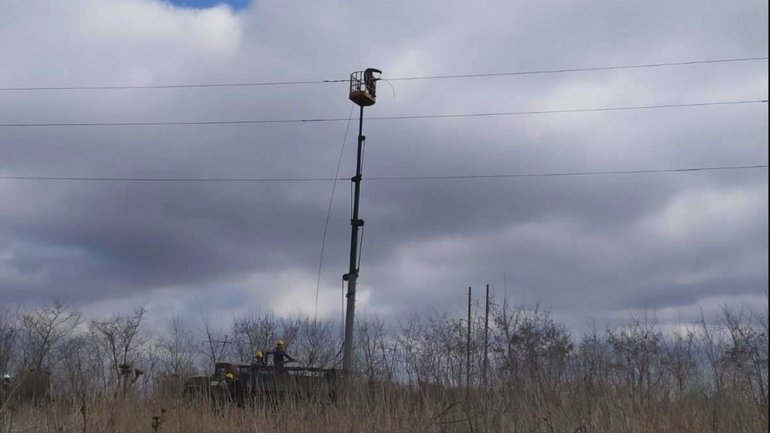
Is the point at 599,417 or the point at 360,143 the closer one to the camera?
the point at 599,417

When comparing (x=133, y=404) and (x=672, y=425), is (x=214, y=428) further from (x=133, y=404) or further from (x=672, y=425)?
(x=672, y=425)

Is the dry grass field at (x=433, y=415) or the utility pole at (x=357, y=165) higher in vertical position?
the utility pole at (x=357, y=165)

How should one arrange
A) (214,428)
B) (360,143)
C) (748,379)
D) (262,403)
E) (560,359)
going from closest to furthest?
(748,379) < (560,359) < (214,428) < (262,403) < (360,143)

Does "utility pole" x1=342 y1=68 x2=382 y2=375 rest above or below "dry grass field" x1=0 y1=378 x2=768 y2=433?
above

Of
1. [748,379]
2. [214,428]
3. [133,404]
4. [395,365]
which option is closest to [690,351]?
[748,379]

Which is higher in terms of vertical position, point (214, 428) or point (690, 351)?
point (690, 351)

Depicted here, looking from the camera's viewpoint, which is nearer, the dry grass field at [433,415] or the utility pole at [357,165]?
the dry grass field at [433,415]

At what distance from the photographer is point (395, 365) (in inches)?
507

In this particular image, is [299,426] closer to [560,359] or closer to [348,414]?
[348,414]

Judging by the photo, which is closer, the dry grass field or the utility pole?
the dry grass field

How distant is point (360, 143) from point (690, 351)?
845 inches

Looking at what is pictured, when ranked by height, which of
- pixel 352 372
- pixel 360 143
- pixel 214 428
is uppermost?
pixel 360 143

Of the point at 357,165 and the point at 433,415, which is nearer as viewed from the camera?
the point at 433,415

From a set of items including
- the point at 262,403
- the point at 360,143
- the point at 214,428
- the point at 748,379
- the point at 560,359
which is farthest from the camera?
the point at 360,143
